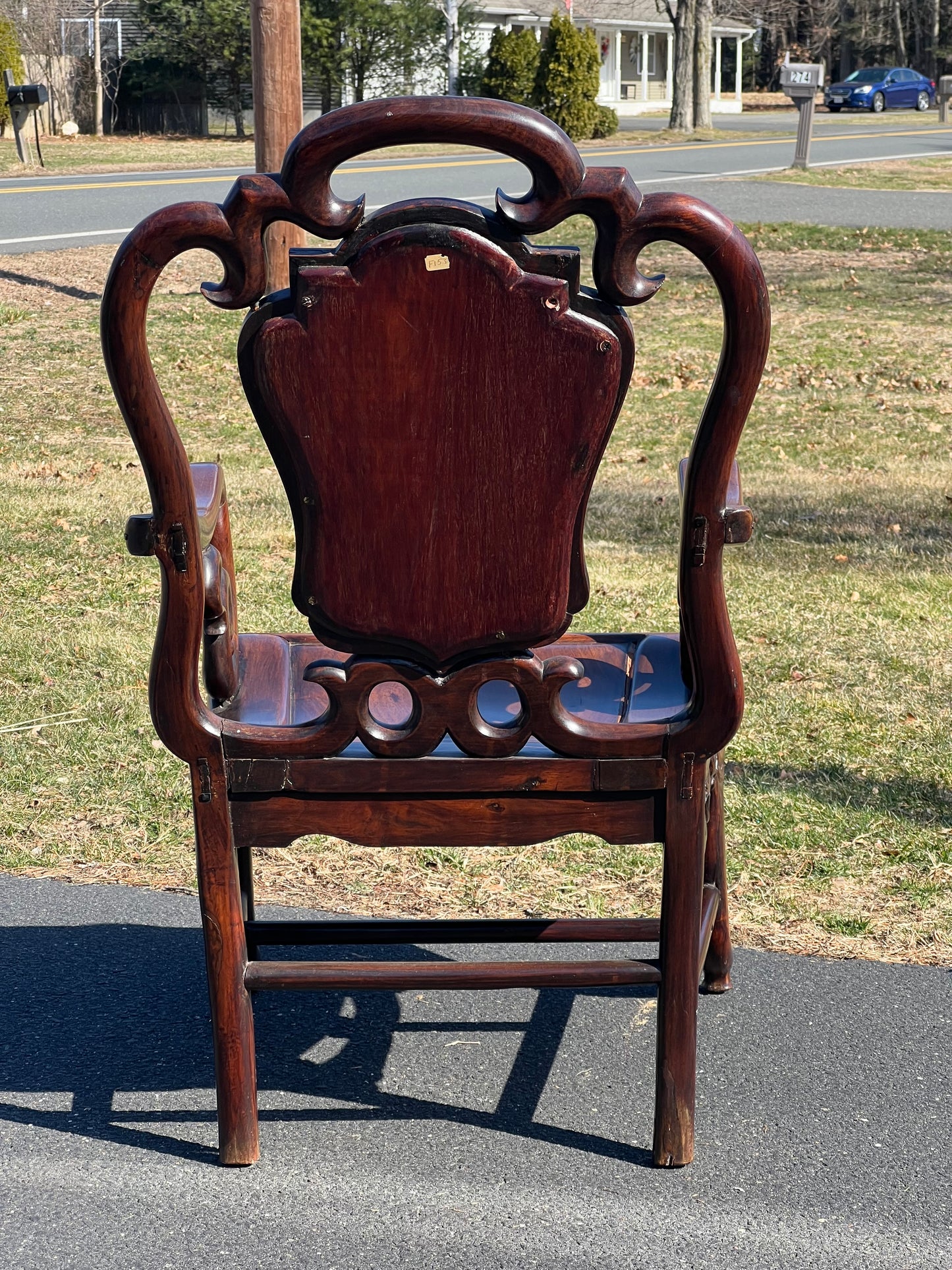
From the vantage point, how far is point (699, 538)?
2.18 metres

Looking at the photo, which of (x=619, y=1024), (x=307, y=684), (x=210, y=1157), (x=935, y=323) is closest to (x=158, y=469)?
(x=307, y=684)

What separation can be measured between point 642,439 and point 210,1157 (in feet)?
21.5

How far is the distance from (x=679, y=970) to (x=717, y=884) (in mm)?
490

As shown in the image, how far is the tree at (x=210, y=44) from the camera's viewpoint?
113 feet

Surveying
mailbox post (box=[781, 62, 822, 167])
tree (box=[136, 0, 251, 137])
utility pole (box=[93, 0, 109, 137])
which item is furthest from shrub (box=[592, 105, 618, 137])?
utility pole (box=[93, 0, 109, 137])

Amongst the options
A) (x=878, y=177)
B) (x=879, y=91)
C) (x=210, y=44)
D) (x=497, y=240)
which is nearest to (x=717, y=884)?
(x=497, y=240)

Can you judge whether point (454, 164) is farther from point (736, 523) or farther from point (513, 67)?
point (736, 523)

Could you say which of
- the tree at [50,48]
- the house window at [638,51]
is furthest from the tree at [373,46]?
the house window at [638,51]

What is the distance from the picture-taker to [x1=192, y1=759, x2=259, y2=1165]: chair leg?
7.58ft

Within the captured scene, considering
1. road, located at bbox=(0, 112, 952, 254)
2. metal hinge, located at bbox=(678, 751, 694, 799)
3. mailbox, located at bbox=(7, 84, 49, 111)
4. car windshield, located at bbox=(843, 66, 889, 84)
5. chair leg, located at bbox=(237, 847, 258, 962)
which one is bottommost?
chair leg, located at bbox=(237, 847, 258, 962)

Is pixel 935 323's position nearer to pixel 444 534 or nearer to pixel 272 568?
pixel 272 568

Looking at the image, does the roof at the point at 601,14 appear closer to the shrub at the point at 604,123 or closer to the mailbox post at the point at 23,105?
the shrub at the point at 604,123

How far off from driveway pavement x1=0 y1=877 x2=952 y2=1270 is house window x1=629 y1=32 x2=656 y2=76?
5282 cm

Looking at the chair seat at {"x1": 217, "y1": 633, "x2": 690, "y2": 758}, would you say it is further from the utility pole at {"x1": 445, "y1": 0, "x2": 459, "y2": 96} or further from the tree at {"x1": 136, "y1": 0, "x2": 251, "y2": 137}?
the utility pole at {"x1": 445, "y1": 0, "x2": 459, "y2": 96}
